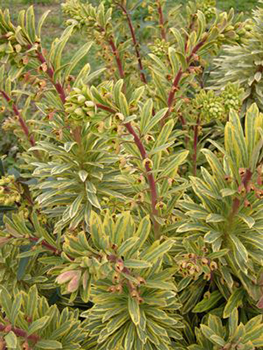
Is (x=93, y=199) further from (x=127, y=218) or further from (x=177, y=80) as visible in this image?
(x=177, y=80)

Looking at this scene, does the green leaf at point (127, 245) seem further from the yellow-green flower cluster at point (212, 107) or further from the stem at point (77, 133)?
the yellow-green flower cluster at point (212, 107)

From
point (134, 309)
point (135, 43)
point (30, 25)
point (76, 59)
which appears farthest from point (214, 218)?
point (135, 43)

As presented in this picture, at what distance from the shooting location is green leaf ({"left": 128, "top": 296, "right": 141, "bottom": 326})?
119cm

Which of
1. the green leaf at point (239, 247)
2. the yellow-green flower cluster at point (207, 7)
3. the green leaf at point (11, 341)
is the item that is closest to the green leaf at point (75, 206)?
the green leaf at point (11, 341)

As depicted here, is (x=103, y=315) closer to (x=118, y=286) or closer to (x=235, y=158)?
(x=118, y=286)

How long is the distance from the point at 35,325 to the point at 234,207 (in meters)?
0.74

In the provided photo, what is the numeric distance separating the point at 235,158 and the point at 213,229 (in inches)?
11.8

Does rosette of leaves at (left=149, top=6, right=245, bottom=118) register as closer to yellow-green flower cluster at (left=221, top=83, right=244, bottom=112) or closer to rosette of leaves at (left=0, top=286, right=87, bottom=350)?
yellow-green flower cluster at (left=221, top=83, right=244, bottom=112)

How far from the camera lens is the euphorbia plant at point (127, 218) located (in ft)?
3.75

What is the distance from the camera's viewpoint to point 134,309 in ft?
4.00

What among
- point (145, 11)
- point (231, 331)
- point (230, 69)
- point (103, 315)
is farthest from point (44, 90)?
point (145, 11)

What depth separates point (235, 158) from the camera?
3.99 feet

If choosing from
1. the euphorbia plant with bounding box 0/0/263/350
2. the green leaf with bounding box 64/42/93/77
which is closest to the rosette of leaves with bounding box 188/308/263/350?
the euphorbia plant with bounding box 0/0/263/350

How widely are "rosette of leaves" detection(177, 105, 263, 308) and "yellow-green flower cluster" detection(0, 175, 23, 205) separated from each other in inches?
26.9
